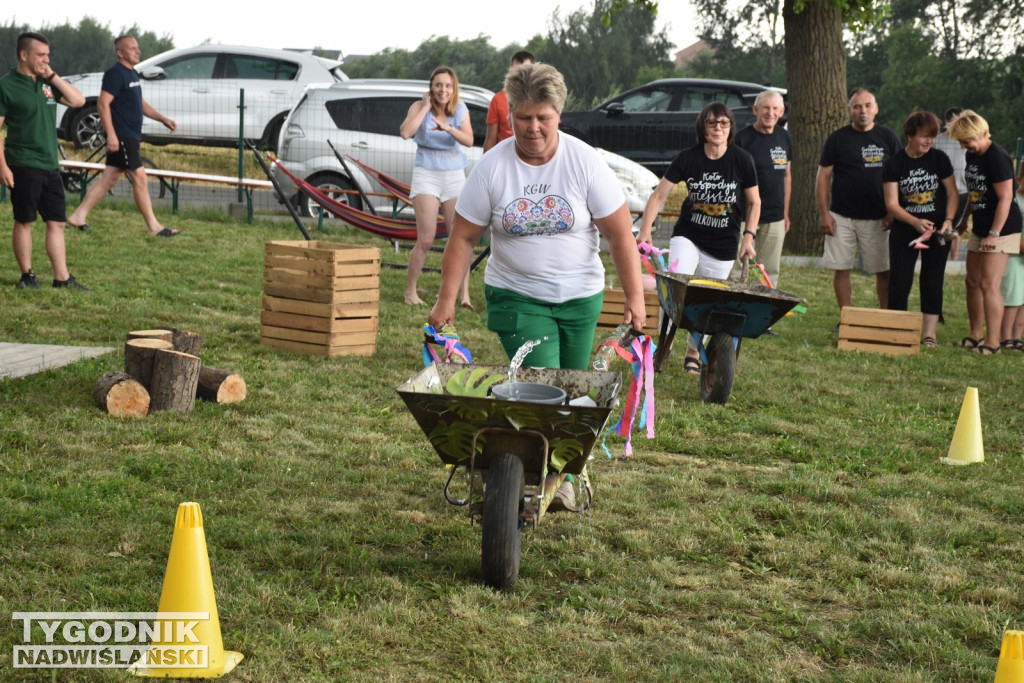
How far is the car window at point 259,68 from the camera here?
55.1 feet

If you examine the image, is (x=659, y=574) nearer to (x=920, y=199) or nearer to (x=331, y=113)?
(x=920, y=199)

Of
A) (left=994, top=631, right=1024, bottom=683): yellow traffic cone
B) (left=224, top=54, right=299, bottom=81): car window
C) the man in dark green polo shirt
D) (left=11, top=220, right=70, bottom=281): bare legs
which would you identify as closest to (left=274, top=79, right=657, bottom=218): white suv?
(left=224, top=54, right=299, bottom=81): car window

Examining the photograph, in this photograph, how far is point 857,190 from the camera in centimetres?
884

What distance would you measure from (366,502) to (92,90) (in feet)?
44.6

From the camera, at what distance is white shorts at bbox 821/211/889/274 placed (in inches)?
350

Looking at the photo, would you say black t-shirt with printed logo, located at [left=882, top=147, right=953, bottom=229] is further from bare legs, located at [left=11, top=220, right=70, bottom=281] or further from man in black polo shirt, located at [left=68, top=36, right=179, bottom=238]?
man in black polo shirt, located at [left=68, top=36, right=179, bottom=238]

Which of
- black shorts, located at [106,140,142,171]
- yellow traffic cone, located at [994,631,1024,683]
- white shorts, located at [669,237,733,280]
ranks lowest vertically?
yellow traffic cone, located at [994,631,1024,683]

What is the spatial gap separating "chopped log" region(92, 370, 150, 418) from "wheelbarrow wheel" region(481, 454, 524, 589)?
101 inches

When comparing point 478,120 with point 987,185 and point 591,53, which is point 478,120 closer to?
point 987,185

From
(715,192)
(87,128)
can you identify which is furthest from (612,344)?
(87,128)

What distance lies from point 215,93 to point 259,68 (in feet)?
2.88

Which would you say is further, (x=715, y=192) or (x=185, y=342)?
(x=715, y=192)

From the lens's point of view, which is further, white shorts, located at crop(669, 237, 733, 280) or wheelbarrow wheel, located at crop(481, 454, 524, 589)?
white shorts, located at crop(669, 237, 733, 280)

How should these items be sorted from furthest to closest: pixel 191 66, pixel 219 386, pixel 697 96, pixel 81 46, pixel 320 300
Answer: pixel 81 46, pixel 697 96, pixel 191 66, pixel 320 300, pixel 219 386
